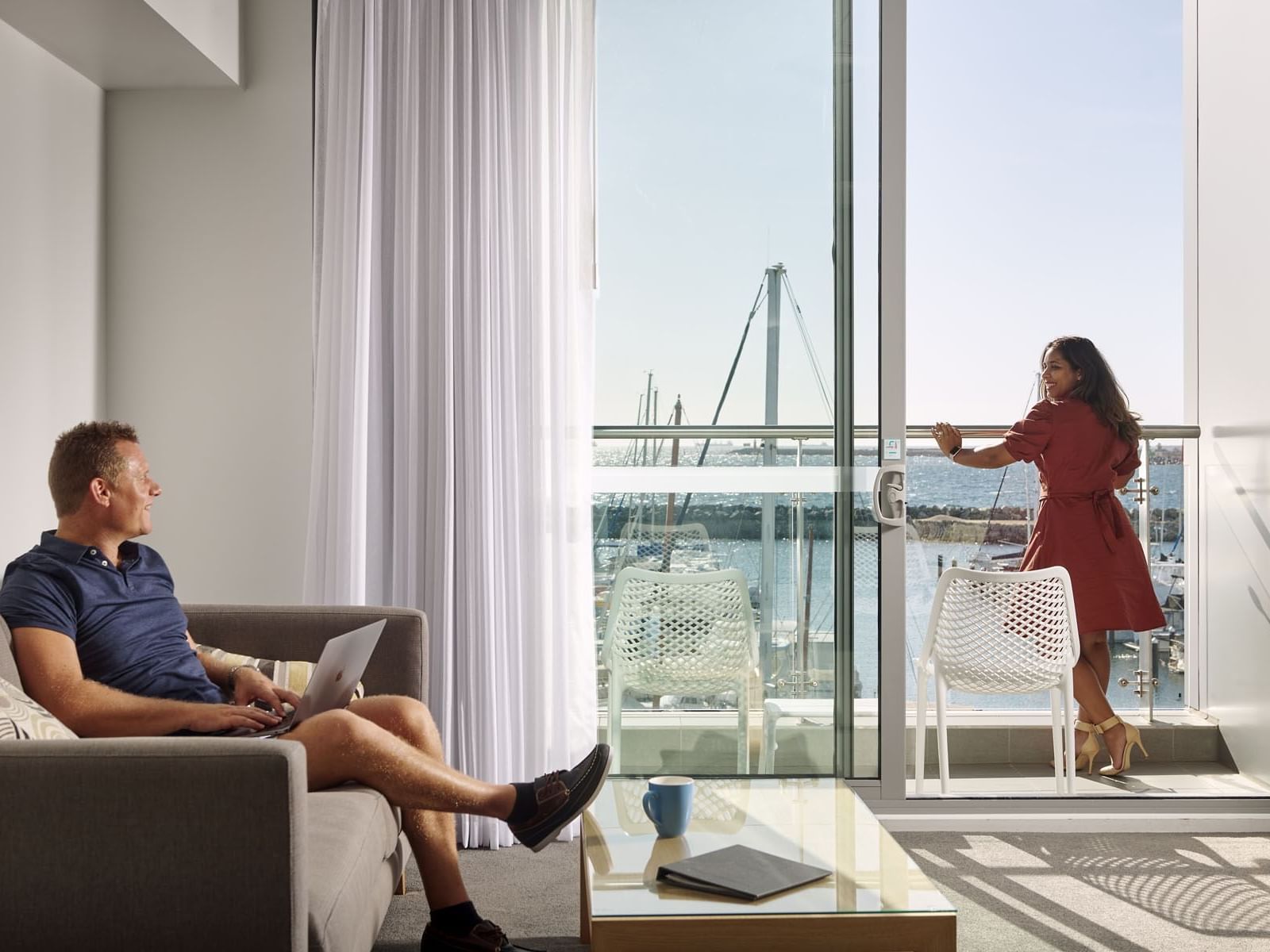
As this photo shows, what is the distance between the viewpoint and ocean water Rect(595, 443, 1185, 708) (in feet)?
12.1

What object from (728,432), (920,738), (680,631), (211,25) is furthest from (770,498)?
(211,25)

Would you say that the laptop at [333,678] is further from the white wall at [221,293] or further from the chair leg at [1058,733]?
the chair leg at [1058,733]

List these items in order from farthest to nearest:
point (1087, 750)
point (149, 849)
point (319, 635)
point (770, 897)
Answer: point (1087, 750), point (319, 635), point (770, 897), point (149, 849)

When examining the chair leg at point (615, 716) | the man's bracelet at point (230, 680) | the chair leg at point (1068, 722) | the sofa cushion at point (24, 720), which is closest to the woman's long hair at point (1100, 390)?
the chair leg at point (1068, 722)

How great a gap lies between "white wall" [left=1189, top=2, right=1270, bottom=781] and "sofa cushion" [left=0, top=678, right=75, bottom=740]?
12.1 feet

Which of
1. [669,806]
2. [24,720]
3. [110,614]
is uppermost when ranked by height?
[110,614]

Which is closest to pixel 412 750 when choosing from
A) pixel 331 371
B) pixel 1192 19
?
pixel 331 371

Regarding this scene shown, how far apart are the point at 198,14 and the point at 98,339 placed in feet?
3.36

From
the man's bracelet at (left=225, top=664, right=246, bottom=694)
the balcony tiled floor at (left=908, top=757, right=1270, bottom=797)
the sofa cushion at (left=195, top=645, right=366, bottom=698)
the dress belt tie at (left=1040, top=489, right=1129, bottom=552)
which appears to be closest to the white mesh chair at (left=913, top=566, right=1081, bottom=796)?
the balcony tiled floor at (left=908, top=757, right=1270, bottom=797)

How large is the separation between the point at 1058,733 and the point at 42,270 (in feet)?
11.4

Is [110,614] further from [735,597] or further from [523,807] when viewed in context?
[735,597]

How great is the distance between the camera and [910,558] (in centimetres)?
580

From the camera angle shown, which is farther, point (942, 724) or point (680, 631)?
point (942, 724)

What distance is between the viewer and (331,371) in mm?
3529
